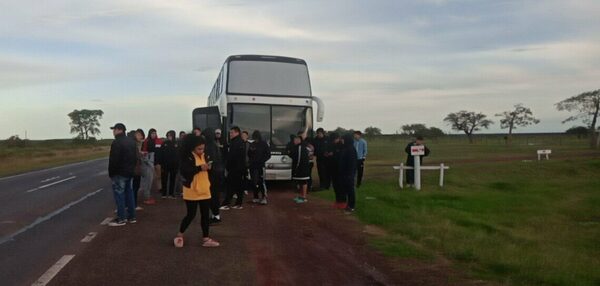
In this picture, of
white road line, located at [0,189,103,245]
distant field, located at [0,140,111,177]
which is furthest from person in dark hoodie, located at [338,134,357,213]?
distant field, located at [0,140,111,177]

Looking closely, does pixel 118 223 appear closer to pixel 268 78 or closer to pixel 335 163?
pixel 335 163

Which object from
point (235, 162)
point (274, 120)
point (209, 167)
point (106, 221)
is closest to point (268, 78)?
point (274, 120)

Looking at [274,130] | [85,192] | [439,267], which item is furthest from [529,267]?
[85,192]

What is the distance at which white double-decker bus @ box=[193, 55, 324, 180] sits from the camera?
59.6ft

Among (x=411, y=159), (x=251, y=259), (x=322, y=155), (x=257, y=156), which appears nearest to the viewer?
(x=251, y=259)

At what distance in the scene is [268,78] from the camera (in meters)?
18.6

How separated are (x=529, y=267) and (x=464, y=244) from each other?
163cm

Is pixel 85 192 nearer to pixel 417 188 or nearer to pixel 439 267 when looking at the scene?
pixel 417 188

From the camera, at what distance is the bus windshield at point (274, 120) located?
18.2 meters

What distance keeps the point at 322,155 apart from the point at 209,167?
936cm

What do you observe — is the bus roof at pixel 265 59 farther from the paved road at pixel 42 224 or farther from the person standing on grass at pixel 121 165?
the person standing on grass at pixel 121 165

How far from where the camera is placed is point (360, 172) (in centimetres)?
1862

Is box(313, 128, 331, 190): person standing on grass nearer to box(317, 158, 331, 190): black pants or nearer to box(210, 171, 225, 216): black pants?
box(317, 158, 331, 190): black pants

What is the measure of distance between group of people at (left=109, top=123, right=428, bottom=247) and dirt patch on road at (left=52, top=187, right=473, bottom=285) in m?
0.62
